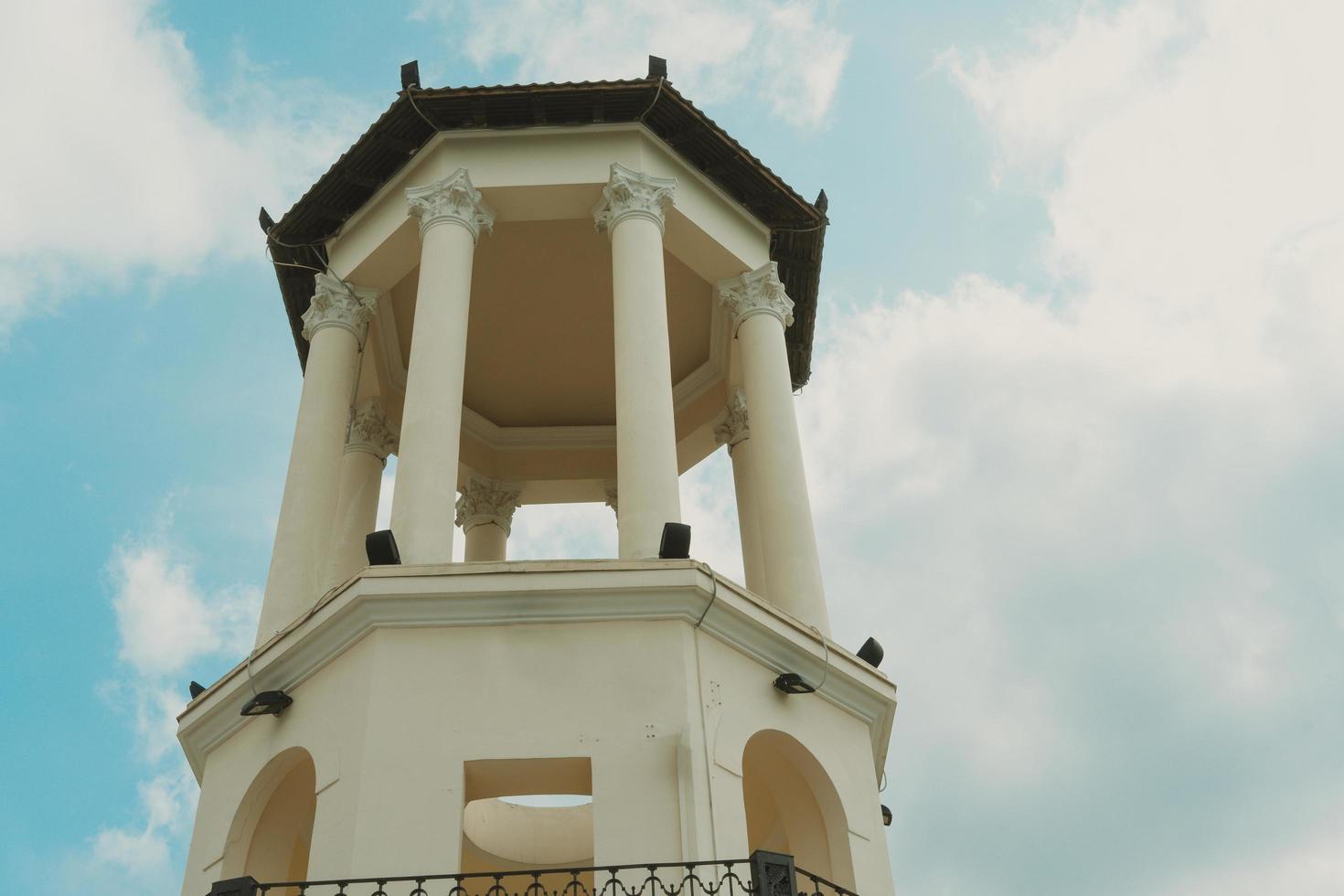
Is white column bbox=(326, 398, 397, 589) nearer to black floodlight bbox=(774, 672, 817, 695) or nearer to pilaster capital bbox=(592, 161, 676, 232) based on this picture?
pilaster capital bbox=(592, 161, 676, 232)

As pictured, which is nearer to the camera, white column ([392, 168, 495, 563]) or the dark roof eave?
white column ([392, 168, 495, 563])

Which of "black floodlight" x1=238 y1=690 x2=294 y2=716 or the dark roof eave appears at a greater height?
the dark roof eave

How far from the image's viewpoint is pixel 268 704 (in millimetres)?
17062

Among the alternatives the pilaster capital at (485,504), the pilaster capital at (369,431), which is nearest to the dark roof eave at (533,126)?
the pilaster capital at (369,431)

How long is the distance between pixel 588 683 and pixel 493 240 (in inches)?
415

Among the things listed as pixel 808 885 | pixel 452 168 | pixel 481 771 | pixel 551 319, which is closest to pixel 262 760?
pixel 481 771

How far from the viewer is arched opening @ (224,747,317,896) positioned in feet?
56.5

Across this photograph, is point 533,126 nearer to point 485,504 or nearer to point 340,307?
point 340,307

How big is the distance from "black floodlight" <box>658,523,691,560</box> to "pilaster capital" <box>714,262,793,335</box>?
21.3 feet

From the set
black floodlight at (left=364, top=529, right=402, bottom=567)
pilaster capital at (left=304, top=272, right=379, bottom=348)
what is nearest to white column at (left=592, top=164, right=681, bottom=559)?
black floodlight at (left=364, top=529, right=402, bottom=567)

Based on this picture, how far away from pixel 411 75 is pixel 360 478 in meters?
6.65

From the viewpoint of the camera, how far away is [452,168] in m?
21.9

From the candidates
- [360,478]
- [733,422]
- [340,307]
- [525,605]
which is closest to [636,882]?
[525,605]

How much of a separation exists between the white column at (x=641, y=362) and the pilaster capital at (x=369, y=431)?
582 cm
